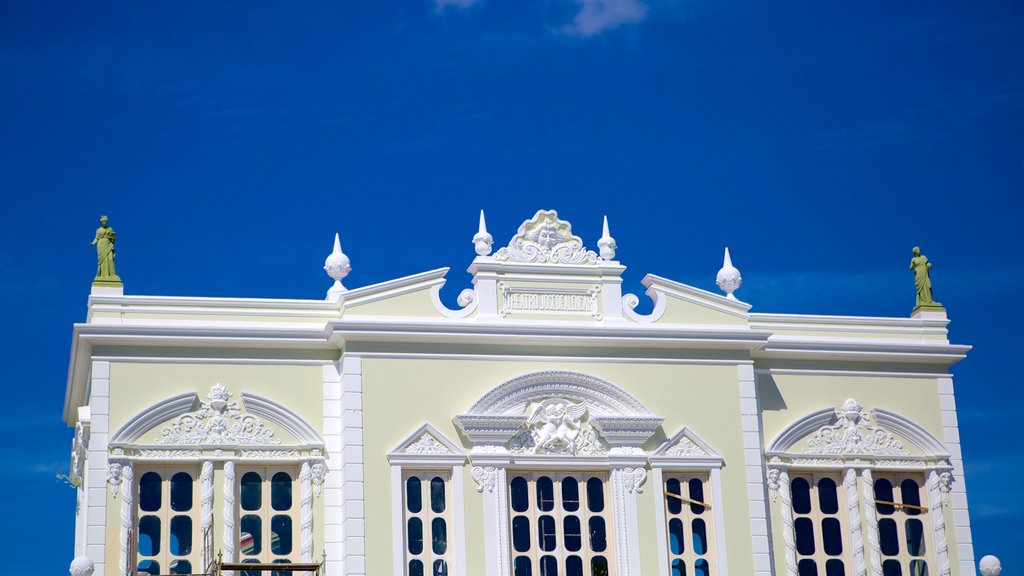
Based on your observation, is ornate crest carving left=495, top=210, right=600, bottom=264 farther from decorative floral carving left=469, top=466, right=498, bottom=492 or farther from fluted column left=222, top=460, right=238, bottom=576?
fluted column left=222, top=460, right=238, bottom=576

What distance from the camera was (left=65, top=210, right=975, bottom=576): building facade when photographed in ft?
92.4

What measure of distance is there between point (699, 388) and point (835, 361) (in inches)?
107

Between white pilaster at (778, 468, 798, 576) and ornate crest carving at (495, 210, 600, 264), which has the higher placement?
ornate crest carving at (495, 210, 600, 264)

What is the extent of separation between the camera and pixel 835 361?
3147 cm

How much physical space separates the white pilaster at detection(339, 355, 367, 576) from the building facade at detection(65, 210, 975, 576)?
5 cm

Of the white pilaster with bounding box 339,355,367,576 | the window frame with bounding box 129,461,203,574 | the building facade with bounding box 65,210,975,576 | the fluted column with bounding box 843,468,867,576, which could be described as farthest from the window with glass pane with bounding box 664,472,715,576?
the window frame with bounding box 129,461,203,574

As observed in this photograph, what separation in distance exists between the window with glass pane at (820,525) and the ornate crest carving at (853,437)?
0.51 meters

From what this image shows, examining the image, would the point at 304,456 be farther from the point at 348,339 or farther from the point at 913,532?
the point at 913,532

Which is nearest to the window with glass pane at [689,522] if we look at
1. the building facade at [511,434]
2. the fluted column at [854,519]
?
the building facade at [511,434]

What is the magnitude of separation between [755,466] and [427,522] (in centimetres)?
553

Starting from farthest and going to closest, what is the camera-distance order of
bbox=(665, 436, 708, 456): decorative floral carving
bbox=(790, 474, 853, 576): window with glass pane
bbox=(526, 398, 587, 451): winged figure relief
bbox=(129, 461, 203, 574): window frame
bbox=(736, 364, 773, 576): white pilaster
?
bbox=(790, 474, 853, 576): window with glass pane < bbox=(665, 436, 708, 456): decorative floral carving < bbox=(736, 364, 773, 576): white pilaster < bbox=(526, 398, 587, 451): winged figure relief < bbox=(129, 461, 203, 574): window frame

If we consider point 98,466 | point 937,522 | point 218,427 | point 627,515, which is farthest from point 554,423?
point 98,466

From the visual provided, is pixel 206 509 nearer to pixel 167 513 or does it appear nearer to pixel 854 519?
pixel 167 513

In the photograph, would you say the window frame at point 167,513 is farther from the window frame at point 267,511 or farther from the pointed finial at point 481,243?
the pointed finial at point 481,243
